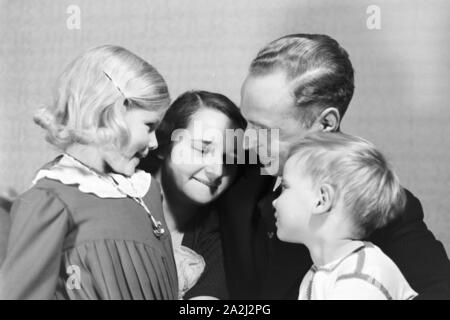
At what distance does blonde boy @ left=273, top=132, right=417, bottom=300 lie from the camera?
108cm

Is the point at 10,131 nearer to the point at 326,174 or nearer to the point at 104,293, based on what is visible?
the point at 104,293

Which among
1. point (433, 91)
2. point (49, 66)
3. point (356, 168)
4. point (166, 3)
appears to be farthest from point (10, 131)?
point (433, 91)

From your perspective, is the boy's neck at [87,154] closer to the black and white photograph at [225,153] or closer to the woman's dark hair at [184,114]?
the black and white photograph at [225,153]

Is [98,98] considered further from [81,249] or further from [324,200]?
[324,200]

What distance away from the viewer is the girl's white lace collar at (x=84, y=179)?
109 cm

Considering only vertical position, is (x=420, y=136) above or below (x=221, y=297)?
above

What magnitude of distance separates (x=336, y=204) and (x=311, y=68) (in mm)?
296

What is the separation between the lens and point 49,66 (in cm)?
157

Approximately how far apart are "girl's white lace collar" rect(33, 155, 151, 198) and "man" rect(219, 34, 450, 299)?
245 millimetres

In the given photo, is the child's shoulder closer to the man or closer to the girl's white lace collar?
the man

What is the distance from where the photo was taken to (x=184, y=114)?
1.36 meters

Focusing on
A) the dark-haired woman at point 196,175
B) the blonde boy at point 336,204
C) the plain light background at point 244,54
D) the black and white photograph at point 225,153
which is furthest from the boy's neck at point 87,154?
the plain light background at point 244,54

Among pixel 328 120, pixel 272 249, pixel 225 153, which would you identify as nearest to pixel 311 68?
pixel 328 120

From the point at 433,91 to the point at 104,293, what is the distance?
2.96 ft
